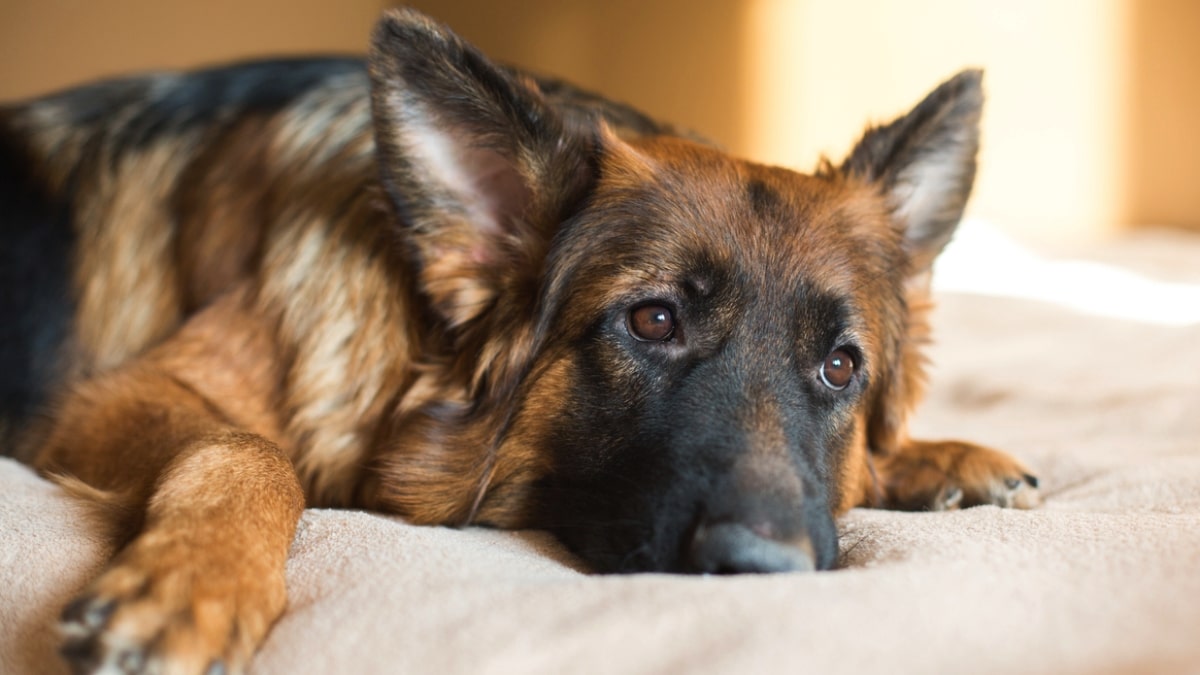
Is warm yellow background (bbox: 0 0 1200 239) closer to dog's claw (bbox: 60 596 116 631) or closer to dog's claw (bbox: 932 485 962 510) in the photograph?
dog's claw (bbox: 932 485 962 510)

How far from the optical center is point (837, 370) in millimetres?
1983

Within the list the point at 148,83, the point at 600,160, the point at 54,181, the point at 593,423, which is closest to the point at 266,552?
the point at 593,423

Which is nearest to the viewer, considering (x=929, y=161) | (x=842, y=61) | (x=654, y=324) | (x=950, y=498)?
(x=654, y=324)

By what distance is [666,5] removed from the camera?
22.9ft

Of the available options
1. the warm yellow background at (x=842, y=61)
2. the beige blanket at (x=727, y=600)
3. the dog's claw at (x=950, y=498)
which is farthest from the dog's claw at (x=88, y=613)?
the warm yellow background at (x=842, y=61)

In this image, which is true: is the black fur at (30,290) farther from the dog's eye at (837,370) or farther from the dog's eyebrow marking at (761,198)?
the dog's eye at (837,370)

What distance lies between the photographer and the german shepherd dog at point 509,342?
163cm

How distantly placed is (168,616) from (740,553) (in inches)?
29.1

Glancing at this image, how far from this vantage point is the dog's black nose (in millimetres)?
1470

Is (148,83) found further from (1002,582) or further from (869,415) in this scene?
(1002,582)

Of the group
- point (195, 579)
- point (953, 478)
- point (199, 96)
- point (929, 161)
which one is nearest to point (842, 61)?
point (929, 161)

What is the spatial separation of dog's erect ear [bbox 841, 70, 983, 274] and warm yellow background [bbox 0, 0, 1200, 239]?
12.0 feet

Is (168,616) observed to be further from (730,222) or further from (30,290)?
(30,290)

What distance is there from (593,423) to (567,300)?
24 centimetres
